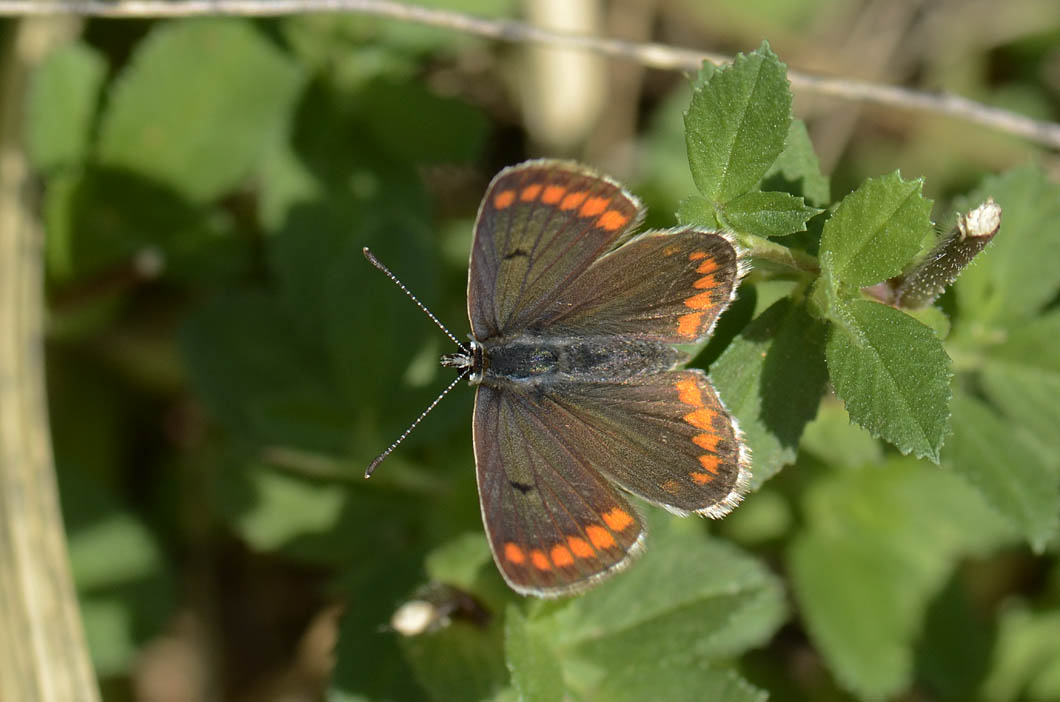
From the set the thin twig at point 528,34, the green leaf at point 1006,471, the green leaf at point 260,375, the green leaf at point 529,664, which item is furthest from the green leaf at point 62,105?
the green leaf at point 1006,471

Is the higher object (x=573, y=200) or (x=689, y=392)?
(x=573, y=200)

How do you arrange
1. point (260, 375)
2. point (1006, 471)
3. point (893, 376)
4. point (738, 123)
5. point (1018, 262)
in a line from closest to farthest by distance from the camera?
point (893, 376) < point (738, 123) < point (1006, 471) < point (1018, 262) < point (260, 375)

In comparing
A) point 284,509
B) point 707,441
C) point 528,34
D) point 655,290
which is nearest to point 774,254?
point 655,290

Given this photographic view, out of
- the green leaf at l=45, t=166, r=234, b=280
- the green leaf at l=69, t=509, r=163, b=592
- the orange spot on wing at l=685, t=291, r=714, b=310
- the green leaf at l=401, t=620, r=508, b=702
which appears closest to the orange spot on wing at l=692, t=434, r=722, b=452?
the orange spot on wing at l=685, t=291, r=714, b=310

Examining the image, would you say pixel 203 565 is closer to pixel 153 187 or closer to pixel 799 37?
pixel 153 187

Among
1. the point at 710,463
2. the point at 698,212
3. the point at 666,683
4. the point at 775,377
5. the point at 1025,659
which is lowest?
the point at 1025,659

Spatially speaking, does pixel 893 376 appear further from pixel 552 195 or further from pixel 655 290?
pixel 552 195

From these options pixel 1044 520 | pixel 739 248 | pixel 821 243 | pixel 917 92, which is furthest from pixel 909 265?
pixel 917 92
